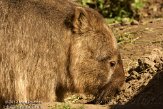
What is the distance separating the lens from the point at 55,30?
26.1ft

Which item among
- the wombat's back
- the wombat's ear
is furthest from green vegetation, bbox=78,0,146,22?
the wombat's back

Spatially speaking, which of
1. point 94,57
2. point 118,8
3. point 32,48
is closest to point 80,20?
point 94,57

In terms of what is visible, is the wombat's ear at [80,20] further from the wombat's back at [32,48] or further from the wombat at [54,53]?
the wombat's back at [32,48]

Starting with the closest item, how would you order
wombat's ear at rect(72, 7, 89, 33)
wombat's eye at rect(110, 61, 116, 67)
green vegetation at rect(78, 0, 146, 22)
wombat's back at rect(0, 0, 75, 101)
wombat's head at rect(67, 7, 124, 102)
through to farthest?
wombat's back at rect(0, 0, 75, 101) → wombat's ear at rect(72, 7, 89, 33) → wombat's head at rect(67, 7, 124, 102) → wombat's eye at rect(110, 61, 116, 67) → green vegetation at rect(78, 0, 146, 22)

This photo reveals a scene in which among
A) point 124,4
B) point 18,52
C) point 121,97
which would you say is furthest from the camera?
point 124,4

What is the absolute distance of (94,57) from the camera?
827 cm

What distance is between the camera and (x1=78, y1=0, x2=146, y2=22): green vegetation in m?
13.2

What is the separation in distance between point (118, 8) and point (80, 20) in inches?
206

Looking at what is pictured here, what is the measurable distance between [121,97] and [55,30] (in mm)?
1354

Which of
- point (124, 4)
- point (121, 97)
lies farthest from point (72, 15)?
point (124, 4)

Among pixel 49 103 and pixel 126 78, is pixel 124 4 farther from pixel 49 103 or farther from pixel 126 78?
pixel 49 103

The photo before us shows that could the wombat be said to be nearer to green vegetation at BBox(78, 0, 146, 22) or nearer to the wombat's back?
the wombat's back

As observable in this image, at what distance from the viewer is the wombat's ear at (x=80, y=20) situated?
8.00 metres

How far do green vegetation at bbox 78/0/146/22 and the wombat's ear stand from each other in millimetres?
5010
